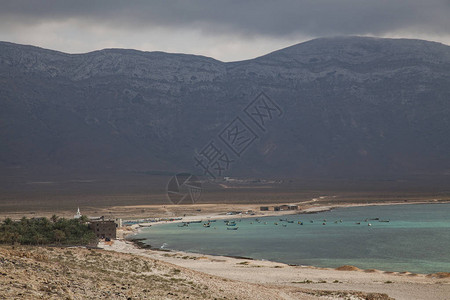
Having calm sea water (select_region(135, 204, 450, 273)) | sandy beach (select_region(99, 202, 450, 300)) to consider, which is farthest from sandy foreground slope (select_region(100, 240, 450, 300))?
calm sea water (select_region(135, 204, 450, 273))

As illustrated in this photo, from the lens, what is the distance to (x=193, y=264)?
227ft

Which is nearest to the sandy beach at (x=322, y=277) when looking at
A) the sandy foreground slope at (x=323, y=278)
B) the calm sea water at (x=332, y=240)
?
the sandy foreground slope at (x=323, y=278)

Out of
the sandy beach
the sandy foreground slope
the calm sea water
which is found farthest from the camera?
the calm sea water

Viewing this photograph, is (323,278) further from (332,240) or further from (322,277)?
(332,240)

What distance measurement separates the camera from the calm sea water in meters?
78.6

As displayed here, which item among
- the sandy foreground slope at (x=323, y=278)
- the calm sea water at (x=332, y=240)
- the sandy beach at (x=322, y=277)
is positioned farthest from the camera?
the calm sea water at (x=332, y=240)

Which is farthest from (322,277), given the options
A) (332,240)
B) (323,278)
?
(332,240)

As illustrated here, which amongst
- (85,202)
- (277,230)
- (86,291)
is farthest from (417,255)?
(85,202)

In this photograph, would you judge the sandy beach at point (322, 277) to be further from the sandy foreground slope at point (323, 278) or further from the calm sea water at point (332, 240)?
the calm sea water at point (332, 240)

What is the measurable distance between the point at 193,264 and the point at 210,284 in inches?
1098

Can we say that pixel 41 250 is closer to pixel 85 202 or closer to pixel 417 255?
pixel 417 255

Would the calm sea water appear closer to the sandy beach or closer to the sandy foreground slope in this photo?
the sandy beach

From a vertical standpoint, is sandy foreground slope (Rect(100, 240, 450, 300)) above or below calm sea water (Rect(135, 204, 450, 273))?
above

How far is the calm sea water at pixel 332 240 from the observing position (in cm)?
7856
